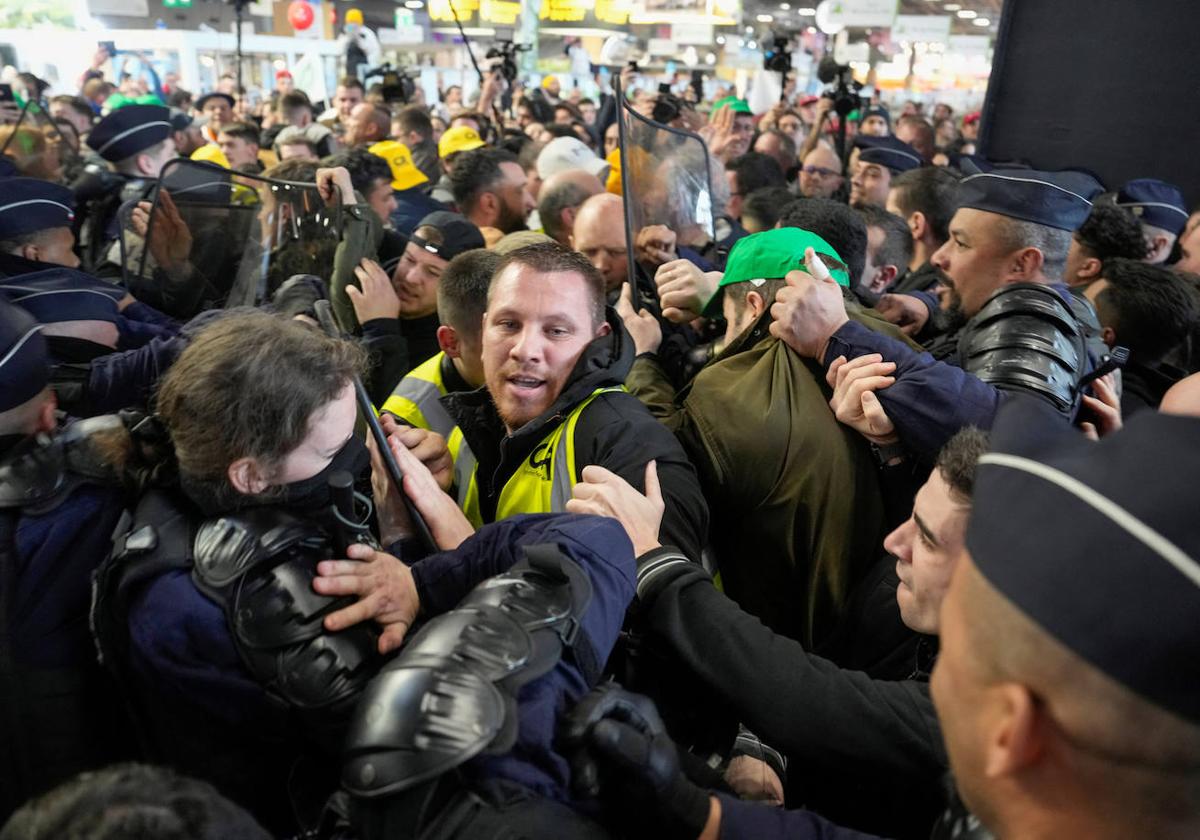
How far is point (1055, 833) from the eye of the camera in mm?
799

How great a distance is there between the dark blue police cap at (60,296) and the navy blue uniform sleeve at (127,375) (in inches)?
8.7

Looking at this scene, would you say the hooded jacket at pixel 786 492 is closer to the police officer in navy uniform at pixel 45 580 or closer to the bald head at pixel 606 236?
the bald head at pixel 606 236

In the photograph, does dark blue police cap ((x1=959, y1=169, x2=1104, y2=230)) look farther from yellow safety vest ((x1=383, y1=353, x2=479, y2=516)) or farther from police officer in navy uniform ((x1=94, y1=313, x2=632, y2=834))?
police officer in navy uniform ((x1=94, y1=313, x2=632, y2=834))

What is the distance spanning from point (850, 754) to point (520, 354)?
1202 millimetres

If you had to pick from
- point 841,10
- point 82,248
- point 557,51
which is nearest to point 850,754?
point 82,248

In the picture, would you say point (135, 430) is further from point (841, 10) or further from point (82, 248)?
point (841, 10)

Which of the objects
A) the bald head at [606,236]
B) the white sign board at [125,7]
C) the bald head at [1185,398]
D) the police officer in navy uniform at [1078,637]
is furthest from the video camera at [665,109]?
the white sign board at [125,7]

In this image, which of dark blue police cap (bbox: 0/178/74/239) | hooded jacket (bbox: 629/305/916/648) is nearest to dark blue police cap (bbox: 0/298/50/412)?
hooded jacket (bbox: 629/305/916/648)

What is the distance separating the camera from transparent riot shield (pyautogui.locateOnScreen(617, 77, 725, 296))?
302 centimetres

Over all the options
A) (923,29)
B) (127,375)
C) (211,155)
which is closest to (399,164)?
(211,155)

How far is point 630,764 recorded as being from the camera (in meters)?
1.03

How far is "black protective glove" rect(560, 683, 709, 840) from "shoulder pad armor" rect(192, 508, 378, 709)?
48cm

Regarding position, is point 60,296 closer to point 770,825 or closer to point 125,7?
point 770,825

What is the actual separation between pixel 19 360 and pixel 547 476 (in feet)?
3.72
